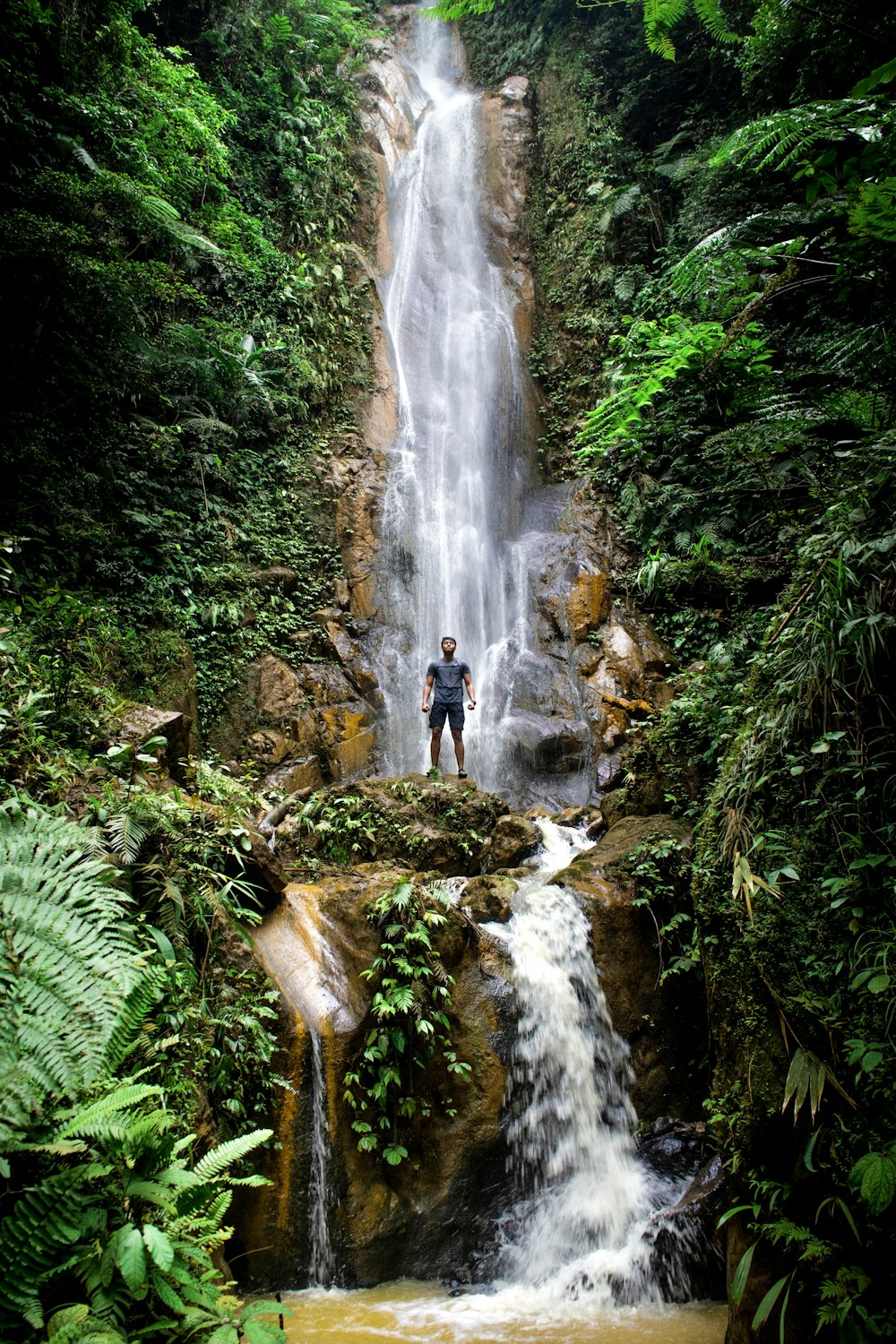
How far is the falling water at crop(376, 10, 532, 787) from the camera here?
34.3 ft

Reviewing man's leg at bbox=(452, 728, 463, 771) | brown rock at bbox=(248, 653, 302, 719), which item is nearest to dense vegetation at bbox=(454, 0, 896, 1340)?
man's leg at bbox=(452, 728, 463, 771)

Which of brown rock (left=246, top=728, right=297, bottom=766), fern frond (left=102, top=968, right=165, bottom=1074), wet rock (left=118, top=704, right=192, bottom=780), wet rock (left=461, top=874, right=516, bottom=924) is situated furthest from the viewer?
brown rock (left=246, top=728, right=297, bottom=766)

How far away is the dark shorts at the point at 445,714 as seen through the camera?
8.12 meters

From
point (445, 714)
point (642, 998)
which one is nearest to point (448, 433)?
point (445, 714)

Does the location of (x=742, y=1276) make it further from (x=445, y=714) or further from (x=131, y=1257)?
(x=445, y=714)

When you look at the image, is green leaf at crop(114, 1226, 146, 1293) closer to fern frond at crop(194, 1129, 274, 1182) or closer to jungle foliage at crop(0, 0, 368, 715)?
fern frond at crop(194, 1129, 274, 1182)

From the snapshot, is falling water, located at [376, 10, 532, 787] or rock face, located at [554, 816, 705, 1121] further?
falling water, located at [376, 10, 532, 787]

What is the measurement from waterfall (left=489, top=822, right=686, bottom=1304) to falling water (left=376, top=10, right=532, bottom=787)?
13.7 feet

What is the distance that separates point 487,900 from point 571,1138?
1639mm

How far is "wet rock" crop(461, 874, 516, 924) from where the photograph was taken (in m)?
5.25

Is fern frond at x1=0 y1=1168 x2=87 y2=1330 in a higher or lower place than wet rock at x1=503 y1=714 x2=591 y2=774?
lower

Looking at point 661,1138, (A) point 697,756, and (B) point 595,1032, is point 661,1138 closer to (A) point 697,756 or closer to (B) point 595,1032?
(B) point 595,1032

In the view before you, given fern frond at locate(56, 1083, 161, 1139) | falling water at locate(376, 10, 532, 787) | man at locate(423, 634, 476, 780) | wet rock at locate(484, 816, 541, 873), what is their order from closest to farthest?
fern frond at locate(56, 1083, 161, 1139), wet rock at locate(484, 816, 541, 873), man at locate(423, 634, 476, 780), falling water at locate(376, 10, 532, 787)

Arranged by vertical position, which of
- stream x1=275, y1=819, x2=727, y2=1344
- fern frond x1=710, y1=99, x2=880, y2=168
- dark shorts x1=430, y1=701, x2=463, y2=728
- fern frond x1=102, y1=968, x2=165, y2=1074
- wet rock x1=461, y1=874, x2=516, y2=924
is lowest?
stream x1=275, y1=819, x2=727, y2=1344
